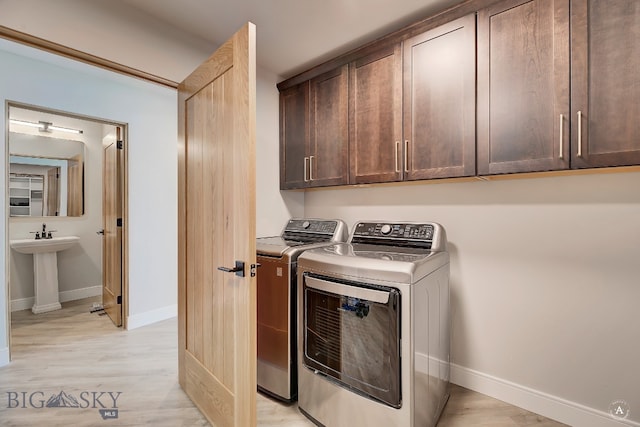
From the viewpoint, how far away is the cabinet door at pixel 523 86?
142 centimetres

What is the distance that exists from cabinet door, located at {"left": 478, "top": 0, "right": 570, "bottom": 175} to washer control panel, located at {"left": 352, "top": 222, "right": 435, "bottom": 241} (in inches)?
20.0

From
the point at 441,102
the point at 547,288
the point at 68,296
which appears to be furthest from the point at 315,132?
the point at 68,296

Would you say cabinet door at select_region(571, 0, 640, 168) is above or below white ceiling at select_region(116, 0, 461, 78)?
below

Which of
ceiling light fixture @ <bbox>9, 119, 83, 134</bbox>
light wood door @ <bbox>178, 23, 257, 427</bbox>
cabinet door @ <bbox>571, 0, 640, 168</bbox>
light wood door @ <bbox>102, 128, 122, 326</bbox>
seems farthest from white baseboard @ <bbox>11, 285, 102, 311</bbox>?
cabinet door @ <bbox>571, 0, 640, 168</bbox>

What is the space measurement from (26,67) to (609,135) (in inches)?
165

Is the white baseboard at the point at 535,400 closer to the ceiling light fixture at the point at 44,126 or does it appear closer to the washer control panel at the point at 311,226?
the washer control panel at the point at 311,226

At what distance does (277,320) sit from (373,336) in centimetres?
70

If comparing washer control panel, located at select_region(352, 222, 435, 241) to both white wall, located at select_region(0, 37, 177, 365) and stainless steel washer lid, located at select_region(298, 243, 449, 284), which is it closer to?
stainless steel washer lid, located at select_region(298, 243, 449, 284)

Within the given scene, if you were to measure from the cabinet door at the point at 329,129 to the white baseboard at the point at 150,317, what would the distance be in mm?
2357

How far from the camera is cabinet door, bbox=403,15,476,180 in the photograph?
169 centimetres

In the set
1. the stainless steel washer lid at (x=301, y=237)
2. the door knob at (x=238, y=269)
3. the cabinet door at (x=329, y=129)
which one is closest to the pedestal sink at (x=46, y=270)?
the stainless steel washer lid at (x=301, y=237)

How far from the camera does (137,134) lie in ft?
10.7

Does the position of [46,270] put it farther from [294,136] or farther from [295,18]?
[295,18]

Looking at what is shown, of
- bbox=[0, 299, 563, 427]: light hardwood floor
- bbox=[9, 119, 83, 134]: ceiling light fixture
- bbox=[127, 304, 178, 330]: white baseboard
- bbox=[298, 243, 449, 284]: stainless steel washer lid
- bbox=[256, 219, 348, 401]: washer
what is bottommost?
bbox=[0, 299, 563, 427]: light hardwood floor
